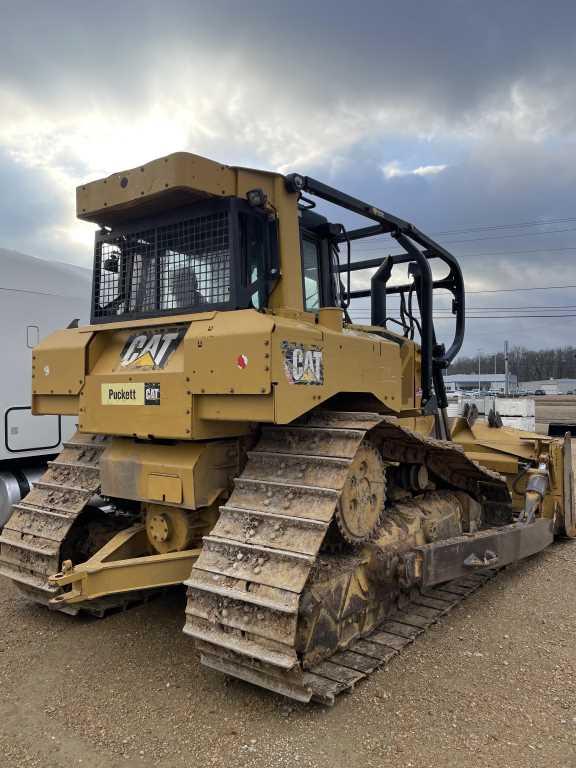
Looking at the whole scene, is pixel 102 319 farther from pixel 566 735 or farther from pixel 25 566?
pixel 566 735

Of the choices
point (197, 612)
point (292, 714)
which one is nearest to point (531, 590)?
point (292, 714)

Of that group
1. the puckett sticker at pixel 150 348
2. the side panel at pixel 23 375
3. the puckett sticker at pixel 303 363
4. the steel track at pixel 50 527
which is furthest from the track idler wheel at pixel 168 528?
the side panel at pixel 23 375

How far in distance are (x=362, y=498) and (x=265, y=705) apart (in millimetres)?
1329

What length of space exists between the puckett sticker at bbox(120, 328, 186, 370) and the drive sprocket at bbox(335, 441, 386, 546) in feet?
4.63

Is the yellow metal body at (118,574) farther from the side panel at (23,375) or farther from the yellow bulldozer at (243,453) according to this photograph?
the side panel at (23,375)

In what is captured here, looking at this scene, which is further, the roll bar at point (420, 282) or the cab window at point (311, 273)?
the roll bar at point (420, 282)

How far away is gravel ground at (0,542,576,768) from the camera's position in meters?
3.23

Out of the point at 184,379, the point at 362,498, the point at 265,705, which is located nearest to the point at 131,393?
the point at 184,379

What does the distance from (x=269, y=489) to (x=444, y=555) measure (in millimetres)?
1587

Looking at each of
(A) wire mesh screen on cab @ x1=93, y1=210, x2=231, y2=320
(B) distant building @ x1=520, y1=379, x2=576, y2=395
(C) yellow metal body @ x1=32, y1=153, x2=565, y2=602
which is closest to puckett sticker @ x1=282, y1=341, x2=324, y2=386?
(C) yellow metal body @ x1=32, y1=153, x2=565, y2=602

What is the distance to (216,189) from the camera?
4.21m

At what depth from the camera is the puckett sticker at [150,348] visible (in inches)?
168

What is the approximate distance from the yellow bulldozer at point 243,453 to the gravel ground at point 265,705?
207 millimetres

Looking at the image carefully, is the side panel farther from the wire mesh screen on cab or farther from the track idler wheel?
the track idler wheel
